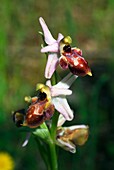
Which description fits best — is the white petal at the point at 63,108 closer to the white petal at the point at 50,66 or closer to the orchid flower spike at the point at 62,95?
the orchid flower spike at the point at 62,95

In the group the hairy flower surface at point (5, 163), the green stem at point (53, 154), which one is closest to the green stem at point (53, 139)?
the green stem at point (53, 154)

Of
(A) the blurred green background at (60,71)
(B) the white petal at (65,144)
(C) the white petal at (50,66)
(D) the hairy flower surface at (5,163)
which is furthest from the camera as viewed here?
(A) the blurred green background at (60,71)

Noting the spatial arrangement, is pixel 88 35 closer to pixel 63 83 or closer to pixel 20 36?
pixel 20 36

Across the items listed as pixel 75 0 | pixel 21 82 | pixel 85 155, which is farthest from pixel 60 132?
pixel 75 0

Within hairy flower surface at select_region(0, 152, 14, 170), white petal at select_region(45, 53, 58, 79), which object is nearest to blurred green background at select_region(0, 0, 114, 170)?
hairy flower surface at select_region(0, 152, 14, 170)

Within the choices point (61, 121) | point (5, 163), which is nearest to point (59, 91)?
point (61, 121)

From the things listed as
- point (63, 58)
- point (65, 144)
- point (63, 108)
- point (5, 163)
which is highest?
point (63, 58)

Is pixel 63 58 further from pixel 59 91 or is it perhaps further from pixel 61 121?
pixel 61 121

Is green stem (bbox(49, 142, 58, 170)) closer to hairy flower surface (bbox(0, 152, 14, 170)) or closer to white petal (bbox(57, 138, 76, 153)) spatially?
white petal (bbox(57, 138, 76, 153))

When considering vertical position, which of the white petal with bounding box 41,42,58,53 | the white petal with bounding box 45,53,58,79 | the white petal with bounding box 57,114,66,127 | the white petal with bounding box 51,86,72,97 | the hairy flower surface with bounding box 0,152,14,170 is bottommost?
the hairy flower surface with bounding box 0,152,14,170
